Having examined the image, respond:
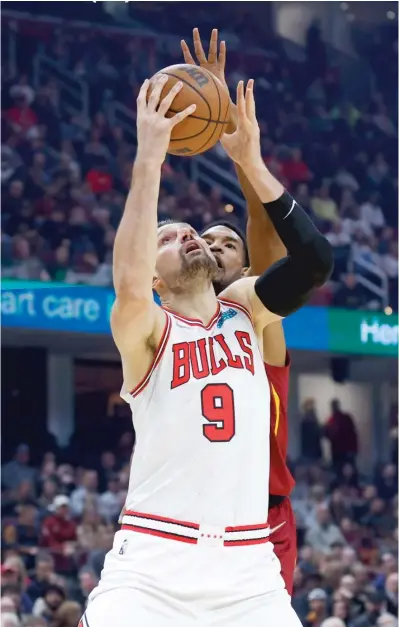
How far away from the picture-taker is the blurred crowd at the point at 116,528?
36.5 ft

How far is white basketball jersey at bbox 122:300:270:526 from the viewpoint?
4.32 meters

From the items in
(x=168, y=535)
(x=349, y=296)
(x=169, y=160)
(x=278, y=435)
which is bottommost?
(x=168, y=535)

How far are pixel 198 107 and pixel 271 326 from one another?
1039 millimetres

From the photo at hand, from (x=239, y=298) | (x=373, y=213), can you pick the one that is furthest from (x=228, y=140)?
(x=373, y=213)

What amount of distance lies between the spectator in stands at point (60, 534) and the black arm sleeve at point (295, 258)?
8280mm

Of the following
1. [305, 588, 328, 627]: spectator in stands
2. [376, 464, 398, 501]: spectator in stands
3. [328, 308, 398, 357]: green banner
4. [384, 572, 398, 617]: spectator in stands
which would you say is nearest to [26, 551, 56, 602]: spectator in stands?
[305, 588, 328, 627]: spectator in stands

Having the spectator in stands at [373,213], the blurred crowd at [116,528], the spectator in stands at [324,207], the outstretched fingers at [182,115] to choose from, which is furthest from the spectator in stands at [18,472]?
the outstretched fingers at [182,115]

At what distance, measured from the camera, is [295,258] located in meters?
4.59

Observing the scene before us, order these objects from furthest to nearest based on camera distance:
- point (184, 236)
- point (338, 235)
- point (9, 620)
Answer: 1. point (338, 235)
2. point (9, 620)
3. point (184, 236)

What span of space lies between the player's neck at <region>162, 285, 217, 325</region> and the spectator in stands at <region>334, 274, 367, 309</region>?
12.5m

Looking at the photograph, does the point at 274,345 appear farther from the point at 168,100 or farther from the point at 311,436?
the point at 311,436

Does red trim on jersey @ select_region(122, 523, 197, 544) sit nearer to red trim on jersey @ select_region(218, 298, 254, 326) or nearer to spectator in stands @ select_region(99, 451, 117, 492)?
red trim on jersey @ select_region(218, 298, 254, 326)

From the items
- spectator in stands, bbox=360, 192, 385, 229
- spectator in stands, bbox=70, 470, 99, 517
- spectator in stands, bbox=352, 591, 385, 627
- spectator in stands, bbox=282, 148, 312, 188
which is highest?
spectator in stands, bbox=282, 148, 312, 188

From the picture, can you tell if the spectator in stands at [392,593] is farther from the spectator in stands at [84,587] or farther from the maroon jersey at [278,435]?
the maroon jersey at [278,435]
